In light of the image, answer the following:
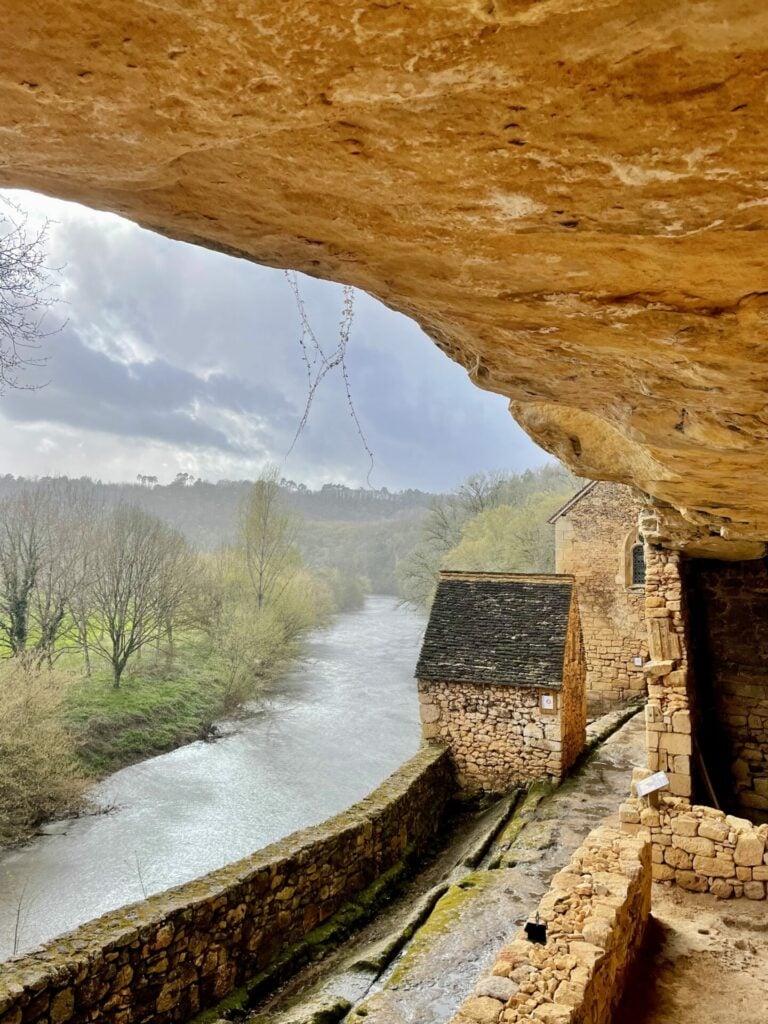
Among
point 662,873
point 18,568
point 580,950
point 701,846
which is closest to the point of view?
point 580,950

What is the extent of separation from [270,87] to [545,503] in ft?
78.8

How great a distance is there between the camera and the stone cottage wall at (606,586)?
1422cm

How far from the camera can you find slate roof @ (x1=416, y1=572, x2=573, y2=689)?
928cm

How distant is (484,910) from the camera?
5562 millimetres

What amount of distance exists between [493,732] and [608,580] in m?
6.73

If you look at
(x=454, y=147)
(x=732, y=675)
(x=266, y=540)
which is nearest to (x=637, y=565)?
(x=732, y=675)

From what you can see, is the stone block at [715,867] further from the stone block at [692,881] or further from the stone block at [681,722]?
the stone block at [681,722]

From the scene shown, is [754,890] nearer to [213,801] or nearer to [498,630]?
[498,630]

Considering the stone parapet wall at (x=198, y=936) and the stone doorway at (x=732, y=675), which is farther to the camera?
the stone doorway at (x=732, y=675)

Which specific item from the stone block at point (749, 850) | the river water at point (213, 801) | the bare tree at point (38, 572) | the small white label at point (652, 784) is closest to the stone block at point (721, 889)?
the stone block at point (749, 850)

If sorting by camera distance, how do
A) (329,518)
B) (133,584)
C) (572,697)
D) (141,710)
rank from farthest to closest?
(329,518) → (133,584) → (141,710) → (572,697)

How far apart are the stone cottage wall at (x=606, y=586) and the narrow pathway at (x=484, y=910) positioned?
216 inches

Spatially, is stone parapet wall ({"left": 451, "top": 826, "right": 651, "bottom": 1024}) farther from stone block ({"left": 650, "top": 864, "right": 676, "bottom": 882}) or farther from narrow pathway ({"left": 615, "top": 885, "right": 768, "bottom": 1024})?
stone block ({"left": 650, "top": 864, "right": 676, "bottom": 882})

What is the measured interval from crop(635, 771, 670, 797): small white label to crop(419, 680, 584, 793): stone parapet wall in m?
3.31
